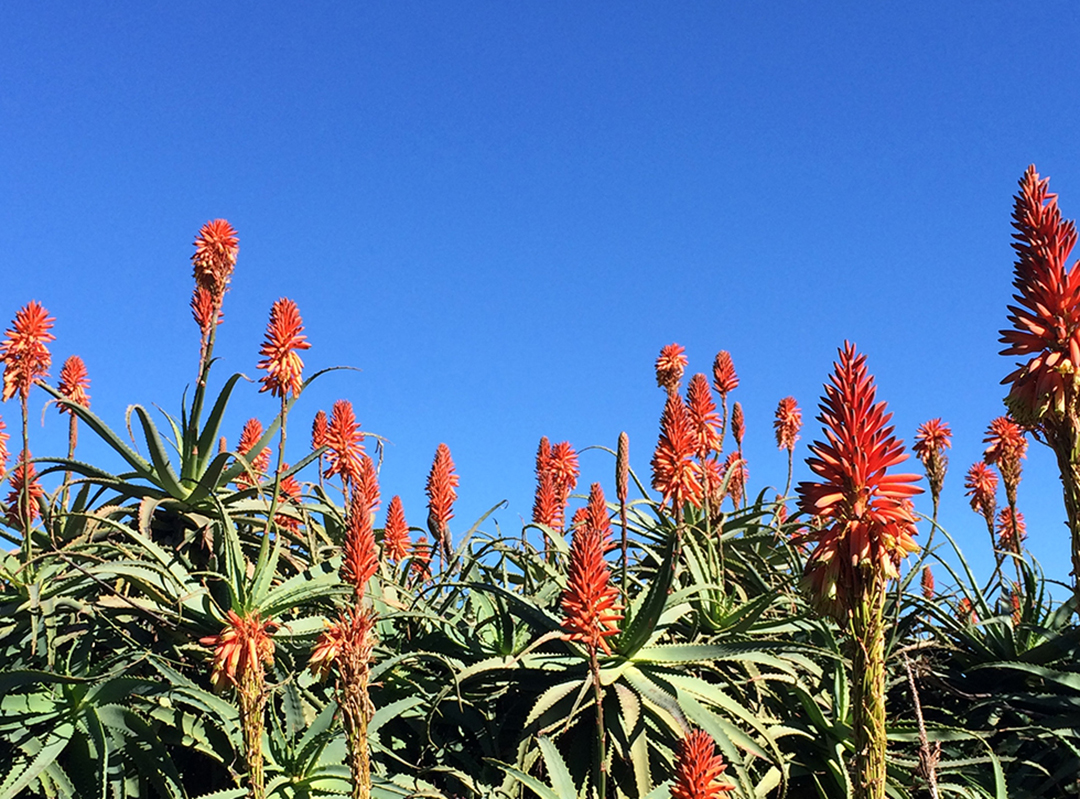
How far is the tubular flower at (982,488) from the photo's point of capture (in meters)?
8.23

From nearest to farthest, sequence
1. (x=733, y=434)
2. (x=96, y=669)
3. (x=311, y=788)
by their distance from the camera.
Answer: (x=311, y=788) → (x=96, y=669) → (x=733, y=434)

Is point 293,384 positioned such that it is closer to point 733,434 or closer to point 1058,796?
point 733,434

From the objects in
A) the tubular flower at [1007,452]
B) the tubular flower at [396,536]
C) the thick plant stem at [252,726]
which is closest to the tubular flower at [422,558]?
the tubular flower at [396,536]

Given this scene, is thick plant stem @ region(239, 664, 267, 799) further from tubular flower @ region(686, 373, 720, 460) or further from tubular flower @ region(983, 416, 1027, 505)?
tubular flower @ region(983, 416, 1027, 505)

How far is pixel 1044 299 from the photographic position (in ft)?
11.4

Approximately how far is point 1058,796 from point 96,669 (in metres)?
4.54

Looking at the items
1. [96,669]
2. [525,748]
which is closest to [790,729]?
[525,748]

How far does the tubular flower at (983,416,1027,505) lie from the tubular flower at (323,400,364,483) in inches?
180

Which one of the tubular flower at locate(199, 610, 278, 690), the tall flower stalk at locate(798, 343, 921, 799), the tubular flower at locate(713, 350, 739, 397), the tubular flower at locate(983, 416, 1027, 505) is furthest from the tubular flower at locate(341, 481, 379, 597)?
the tubular flower at locate(983, 416, 1027, 505)

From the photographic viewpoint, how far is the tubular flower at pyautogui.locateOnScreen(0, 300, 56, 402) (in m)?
5.14

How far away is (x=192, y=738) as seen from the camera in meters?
4.39

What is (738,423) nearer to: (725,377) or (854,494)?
(725,377)

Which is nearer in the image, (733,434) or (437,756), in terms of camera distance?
(437,756)

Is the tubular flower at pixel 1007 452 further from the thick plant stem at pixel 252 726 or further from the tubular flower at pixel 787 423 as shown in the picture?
the thick plant stem at pixel 252 726
